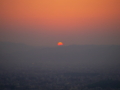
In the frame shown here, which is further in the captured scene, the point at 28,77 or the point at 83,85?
the point at 28,77

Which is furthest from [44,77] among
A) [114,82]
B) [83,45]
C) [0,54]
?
[83,45]

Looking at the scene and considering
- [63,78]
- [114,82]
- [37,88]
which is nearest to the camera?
[37,88]

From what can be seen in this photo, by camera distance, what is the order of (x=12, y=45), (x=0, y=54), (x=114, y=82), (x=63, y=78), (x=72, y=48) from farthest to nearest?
(x=72, y=48)
(x=12, y=45)
(x=0, y=54)
(x=63, y=78)
(x=114, y=82)

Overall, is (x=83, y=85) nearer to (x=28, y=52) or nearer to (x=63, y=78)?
(x=63, y=78)

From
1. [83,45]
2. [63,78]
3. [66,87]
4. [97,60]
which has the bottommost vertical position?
[66,87]

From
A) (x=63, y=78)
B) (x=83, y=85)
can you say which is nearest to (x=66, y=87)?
(x=83, y=85)

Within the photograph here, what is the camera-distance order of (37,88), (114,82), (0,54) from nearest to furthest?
(37,88) < (114,82) < (0,54)

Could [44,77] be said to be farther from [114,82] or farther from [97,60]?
[97,60]

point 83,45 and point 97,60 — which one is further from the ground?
point 83,45

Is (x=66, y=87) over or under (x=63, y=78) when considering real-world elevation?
under
